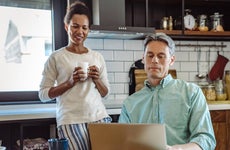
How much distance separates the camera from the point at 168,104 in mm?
1528

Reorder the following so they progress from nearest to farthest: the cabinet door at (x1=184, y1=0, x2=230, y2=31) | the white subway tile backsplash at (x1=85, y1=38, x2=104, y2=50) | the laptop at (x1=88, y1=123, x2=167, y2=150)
Answer: the laptop at (x1=88, y1=123, x2=167, y2=150), the white subway tile backsplash at (x1=85, y1=38, x2=104, y2=50), the cabinet door at (x1=184, y1=0, x2=230, y2=31)

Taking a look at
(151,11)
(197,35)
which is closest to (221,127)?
(197,35)

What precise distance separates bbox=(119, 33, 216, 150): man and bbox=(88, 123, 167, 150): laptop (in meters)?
0.33

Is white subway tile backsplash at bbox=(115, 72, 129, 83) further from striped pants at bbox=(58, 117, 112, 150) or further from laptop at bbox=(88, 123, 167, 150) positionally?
laptop at bbox=(88, 123, 167, 150)

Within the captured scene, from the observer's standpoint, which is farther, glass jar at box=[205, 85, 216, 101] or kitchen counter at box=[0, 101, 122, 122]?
glass jar at box=[205, 85, 216, 101]

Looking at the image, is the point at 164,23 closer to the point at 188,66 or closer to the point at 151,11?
the point at 151,11

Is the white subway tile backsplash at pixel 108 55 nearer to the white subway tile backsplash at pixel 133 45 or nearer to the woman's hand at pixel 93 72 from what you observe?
the white subway tile backsplash at pixel 133 45

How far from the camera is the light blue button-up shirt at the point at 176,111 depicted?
141 cm

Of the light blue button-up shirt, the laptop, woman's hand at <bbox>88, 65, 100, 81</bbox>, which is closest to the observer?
the laptop

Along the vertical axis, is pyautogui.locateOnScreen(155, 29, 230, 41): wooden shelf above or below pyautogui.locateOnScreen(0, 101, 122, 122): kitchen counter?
above

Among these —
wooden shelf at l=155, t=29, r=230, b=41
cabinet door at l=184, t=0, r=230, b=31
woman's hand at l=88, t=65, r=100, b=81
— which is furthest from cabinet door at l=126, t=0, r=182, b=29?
woman's hand at l=88, t=65, r=100, b=81

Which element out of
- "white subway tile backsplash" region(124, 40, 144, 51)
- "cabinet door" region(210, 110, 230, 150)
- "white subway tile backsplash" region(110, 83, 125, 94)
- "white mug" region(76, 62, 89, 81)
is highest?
"white subway tile backsplash" region(124, 40, 144, 51)

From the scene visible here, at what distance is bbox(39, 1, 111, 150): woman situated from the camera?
1.95 m

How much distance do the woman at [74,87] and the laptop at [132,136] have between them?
844 mm
